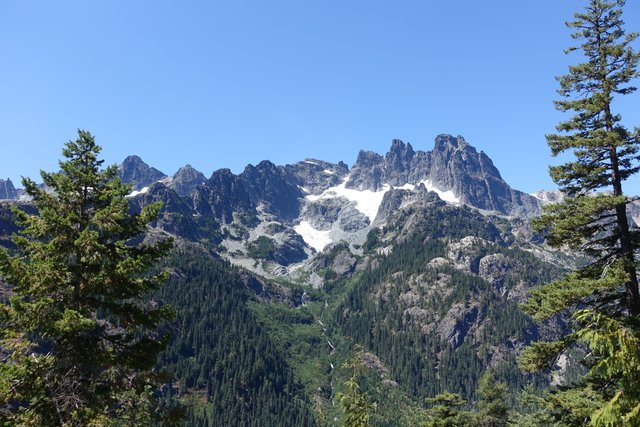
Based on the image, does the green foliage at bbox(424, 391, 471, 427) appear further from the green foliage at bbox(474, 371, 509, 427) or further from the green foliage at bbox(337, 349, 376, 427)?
the green foliage at bbox(474, 371, 509, 427)

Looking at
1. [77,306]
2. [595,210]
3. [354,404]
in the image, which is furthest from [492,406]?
[77,306]

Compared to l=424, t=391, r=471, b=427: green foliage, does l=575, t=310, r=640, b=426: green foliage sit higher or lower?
higher

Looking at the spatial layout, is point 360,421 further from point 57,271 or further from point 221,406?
point 221,406

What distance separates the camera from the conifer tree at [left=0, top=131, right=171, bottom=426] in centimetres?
1514

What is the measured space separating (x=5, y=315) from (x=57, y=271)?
92.6 inches

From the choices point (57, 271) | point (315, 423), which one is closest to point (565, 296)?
point (57, 271)

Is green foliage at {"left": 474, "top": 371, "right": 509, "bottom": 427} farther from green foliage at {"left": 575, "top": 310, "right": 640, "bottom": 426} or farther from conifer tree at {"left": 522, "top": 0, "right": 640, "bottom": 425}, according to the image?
green foliage at {"left": 575, "top": 310, "right": 640, "bottom": 426}

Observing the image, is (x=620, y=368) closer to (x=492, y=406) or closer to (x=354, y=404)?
(x=354, y=404)

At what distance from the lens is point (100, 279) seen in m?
16.8

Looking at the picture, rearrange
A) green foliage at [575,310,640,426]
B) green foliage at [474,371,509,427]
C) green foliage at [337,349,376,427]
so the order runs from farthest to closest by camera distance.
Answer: green foliage at [474,371,509,427]
green foliage at [337,349,376,427]
green foliage at [575,310,640,426]

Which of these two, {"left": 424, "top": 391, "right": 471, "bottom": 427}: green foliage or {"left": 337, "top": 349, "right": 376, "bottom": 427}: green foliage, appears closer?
{"left": 337, "top": 349, "right": 376, "bottom": 427}: green foliage

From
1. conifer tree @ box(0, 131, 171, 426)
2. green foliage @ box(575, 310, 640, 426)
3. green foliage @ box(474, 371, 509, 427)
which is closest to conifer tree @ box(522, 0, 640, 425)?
green foliage @ box(575, 310, 640, 426)

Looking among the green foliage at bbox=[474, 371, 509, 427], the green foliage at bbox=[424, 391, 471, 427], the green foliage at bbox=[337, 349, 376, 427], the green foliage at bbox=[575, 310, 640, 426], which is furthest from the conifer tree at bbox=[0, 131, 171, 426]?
the green foliage at bbox=[474, 371, 509, 427]

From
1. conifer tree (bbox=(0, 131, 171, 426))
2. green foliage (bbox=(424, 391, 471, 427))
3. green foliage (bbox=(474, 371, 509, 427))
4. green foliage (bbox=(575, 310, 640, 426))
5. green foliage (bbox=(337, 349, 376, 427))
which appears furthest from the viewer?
green foliage (bbox=(474, 371, 509, 427))
